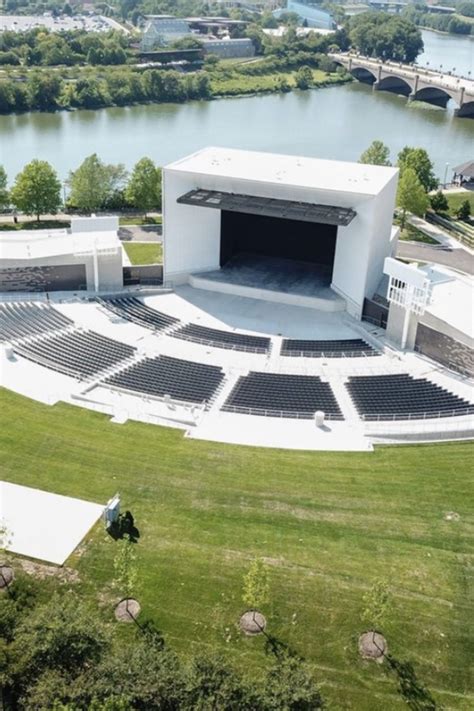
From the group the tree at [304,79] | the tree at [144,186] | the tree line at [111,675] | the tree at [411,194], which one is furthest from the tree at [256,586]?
the tree at [304,79]

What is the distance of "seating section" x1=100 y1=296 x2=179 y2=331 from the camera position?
37.8 m

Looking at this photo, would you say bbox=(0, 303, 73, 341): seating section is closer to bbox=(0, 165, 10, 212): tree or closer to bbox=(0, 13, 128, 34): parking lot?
bbox=(0, 165, 10, 212): tree

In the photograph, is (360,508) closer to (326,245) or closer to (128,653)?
(128,653)

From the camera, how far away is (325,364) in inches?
1339

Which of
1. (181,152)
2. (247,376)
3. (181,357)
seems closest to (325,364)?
(247,376)

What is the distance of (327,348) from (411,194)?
22.9 m

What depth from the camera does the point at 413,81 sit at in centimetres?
10562

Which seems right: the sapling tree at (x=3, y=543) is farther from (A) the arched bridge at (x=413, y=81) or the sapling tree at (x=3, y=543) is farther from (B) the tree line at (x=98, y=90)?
(A) the arched bridge at (x=413, y=81)

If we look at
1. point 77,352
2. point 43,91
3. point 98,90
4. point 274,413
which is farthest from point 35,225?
point 98,90

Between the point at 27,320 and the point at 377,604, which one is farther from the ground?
the point at 377,604

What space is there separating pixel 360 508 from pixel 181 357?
14.5 meters

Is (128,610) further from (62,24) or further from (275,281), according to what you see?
(62,24)

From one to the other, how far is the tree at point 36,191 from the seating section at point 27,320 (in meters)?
Result: 15.6

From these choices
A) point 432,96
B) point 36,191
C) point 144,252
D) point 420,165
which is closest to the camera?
point 144,252
